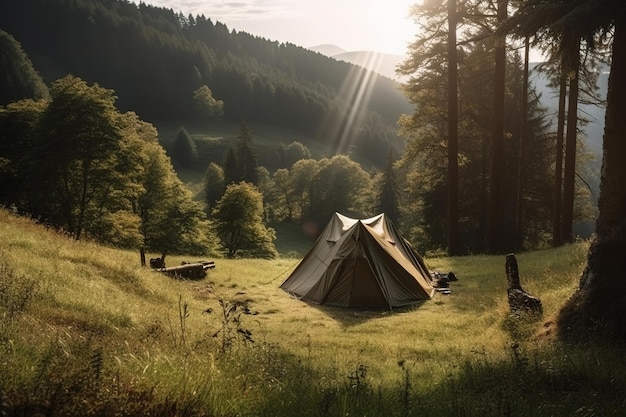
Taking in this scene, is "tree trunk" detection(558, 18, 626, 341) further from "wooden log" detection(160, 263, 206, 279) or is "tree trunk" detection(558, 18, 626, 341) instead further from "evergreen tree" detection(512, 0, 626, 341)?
"wooden log" detection(160, 263, 206, 279)

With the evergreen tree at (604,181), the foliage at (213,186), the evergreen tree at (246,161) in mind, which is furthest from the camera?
the foliage at (213,186)

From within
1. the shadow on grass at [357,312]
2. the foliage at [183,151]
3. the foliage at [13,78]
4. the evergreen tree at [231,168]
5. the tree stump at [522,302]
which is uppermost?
the foliage at [13,78]

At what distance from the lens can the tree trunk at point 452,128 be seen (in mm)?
20422

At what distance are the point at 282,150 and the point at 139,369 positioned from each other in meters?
111

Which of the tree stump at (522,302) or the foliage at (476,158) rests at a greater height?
the foliage at (476,158)

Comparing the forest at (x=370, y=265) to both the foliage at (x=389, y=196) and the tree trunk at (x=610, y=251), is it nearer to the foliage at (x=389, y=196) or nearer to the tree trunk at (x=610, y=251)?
the tree trunk at (x=610, y=251)

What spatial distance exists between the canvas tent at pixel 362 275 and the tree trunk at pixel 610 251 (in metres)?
6.59

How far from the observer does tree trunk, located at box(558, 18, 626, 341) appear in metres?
7.57

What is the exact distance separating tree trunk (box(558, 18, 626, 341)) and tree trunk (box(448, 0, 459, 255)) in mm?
11935

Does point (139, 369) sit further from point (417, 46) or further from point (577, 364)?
point (417, 46)

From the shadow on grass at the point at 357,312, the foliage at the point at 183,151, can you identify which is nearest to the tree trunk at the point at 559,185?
the shadow on grass at the point at 357,312

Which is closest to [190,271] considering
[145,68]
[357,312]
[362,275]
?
[362,275]

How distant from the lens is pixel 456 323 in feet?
37.3

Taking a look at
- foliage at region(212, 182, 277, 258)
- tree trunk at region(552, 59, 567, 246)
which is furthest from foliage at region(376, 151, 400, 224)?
tree trunk at region(552, 59, 567, 246)
